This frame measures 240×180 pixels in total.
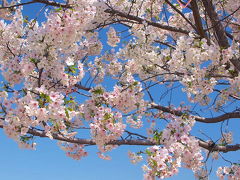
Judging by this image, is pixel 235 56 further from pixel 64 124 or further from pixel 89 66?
pixel 89 66

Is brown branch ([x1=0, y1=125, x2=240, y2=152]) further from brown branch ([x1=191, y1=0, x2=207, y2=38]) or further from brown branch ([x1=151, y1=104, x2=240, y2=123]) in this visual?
brown branch ([x1=191, y1=0, x2=207, y2=38])

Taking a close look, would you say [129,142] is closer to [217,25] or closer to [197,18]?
[197,18]

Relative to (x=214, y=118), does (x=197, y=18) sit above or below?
above

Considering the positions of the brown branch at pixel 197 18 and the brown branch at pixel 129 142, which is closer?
the brown branch at pixel 129 142

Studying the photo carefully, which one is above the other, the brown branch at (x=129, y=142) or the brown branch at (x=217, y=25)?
the brown branch at (x=217, y=25)

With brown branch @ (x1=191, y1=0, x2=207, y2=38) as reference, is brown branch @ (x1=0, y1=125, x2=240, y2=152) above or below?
below

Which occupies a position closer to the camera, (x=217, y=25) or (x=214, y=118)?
(x=217, y=25)

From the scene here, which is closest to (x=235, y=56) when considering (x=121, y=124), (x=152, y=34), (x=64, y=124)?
(x=152, y=34)

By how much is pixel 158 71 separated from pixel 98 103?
66.7 inches

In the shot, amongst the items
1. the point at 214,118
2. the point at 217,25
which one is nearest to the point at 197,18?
the point at 217,25

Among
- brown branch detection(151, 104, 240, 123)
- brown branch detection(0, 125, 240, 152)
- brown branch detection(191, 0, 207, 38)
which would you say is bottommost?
brown branch detection(0, 125, 240, 152)

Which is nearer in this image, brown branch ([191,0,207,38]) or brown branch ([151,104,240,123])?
brown branch ([191,0,207,38])

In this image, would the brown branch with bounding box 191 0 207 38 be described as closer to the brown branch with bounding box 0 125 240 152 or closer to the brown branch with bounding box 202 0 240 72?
the brown branch with bounding box 202 0 240 72

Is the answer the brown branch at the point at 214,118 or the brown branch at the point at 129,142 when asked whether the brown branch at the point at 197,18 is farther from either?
the brown branch at the point at 129,142
